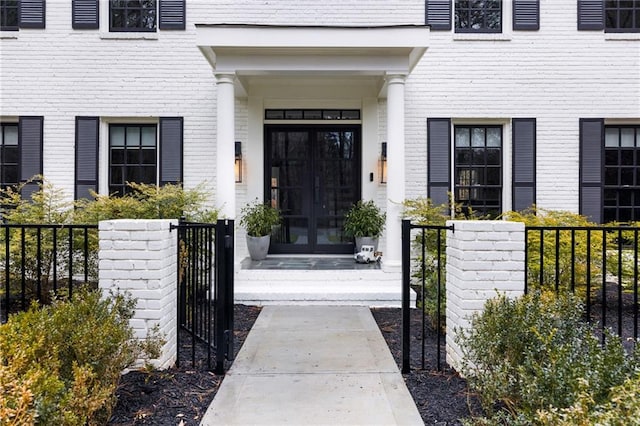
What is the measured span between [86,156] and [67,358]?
586cm

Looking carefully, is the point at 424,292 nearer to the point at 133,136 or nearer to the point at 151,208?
the point at 151,208

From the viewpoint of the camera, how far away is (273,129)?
8148mm

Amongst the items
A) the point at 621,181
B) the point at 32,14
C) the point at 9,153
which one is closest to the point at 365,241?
the point at 621,181

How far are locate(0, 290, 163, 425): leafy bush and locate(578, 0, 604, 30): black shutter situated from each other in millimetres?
8204

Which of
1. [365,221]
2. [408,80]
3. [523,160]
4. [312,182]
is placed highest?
[408,80]

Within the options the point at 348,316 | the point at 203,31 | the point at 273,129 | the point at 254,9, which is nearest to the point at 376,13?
the point at 254,9

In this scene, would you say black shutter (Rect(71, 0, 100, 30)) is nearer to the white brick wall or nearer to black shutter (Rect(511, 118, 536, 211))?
the white brick wall

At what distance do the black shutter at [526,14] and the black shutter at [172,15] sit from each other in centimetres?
559

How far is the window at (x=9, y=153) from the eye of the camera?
307 inches

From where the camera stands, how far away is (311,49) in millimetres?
→ 6332

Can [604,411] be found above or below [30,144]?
below

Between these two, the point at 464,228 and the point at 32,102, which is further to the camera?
the point at 32,102

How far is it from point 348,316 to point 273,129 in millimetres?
3985

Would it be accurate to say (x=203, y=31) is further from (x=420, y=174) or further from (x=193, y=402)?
(x=193, y=402)
